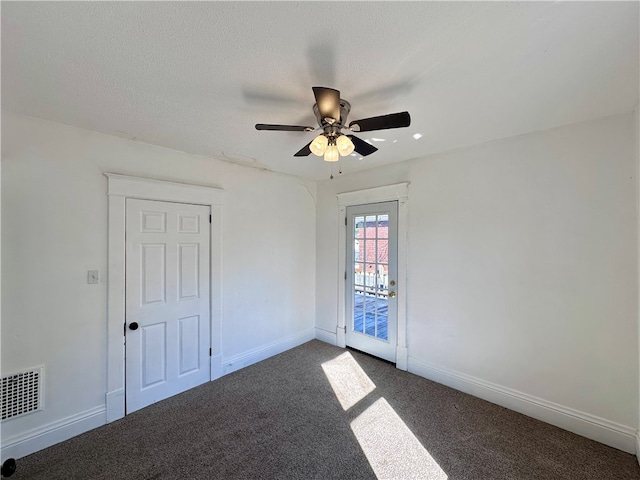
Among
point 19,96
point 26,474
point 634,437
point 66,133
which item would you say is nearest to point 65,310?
point 26,474

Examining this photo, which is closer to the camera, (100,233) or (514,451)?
(514,451)

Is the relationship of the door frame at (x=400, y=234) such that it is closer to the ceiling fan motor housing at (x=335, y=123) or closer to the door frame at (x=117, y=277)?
the ceiling fan motor housing at (x=335, y=123)

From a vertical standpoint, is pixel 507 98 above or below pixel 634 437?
above

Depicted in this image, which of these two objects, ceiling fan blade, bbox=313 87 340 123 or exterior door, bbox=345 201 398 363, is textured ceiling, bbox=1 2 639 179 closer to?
ceiling fan blade, bbox=313 87 340 123

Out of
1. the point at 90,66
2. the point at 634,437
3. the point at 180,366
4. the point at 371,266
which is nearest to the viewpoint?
the point at 90,66

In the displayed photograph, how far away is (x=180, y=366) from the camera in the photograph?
2693 millimetres

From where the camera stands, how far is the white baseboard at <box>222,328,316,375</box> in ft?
10.1

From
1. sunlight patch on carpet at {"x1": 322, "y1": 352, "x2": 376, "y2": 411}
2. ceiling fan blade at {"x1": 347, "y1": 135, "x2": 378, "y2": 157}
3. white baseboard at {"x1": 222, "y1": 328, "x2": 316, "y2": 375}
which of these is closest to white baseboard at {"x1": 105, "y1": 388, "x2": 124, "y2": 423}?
white baseboard at {"x1": 222, "y1": 328, "x2": 316, "y2": 375}

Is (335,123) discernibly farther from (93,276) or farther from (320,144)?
(93,276)

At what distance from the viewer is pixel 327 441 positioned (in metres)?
2.01

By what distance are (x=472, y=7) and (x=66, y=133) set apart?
9.19 ft

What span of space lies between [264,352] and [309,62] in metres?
3.21

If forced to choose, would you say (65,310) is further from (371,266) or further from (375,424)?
(371,266)

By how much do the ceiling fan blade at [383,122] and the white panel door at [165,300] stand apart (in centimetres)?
200
